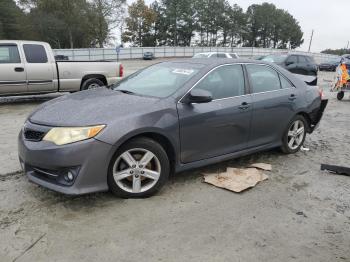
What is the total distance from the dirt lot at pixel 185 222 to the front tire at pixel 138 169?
0.13 m

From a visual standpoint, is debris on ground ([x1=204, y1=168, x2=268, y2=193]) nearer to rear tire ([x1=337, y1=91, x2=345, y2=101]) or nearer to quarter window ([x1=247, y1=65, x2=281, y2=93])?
quarter window ([x1=247, y1=65, x2=281, y2=93])

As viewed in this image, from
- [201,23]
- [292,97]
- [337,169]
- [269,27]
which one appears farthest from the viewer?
[269,27]

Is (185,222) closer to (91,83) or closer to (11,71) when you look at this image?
(11,71)

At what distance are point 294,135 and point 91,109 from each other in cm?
333

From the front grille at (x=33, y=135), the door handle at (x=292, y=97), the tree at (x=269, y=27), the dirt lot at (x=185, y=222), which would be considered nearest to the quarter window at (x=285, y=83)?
the door handle at (x=292, y=97)

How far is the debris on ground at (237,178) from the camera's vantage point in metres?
4.41

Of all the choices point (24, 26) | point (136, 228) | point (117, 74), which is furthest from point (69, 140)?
point (24, 26)

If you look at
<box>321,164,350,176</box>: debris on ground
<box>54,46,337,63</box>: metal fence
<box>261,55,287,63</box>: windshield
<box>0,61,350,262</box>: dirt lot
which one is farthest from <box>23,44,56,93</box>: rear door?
<box>54,46,337,63</box>: metal fence

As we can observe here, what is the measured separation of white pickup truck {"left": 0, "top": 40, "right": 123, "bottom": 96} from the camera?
9.23 meters

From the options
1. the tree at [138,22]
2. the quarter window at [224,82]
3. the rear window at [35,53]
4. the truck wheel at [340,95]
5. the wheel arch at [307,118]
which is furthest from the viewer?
the tree at [138,22]

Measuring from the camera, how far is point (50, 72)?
32.0 ft

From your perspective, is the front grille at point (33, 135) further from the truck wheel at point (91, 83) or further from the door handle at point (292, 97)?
the truck wheel at point (91, 83)

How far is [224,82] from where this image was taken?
15.6ft

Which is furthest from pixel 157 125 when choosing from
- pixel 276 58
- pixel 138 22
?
pixel 138 22
